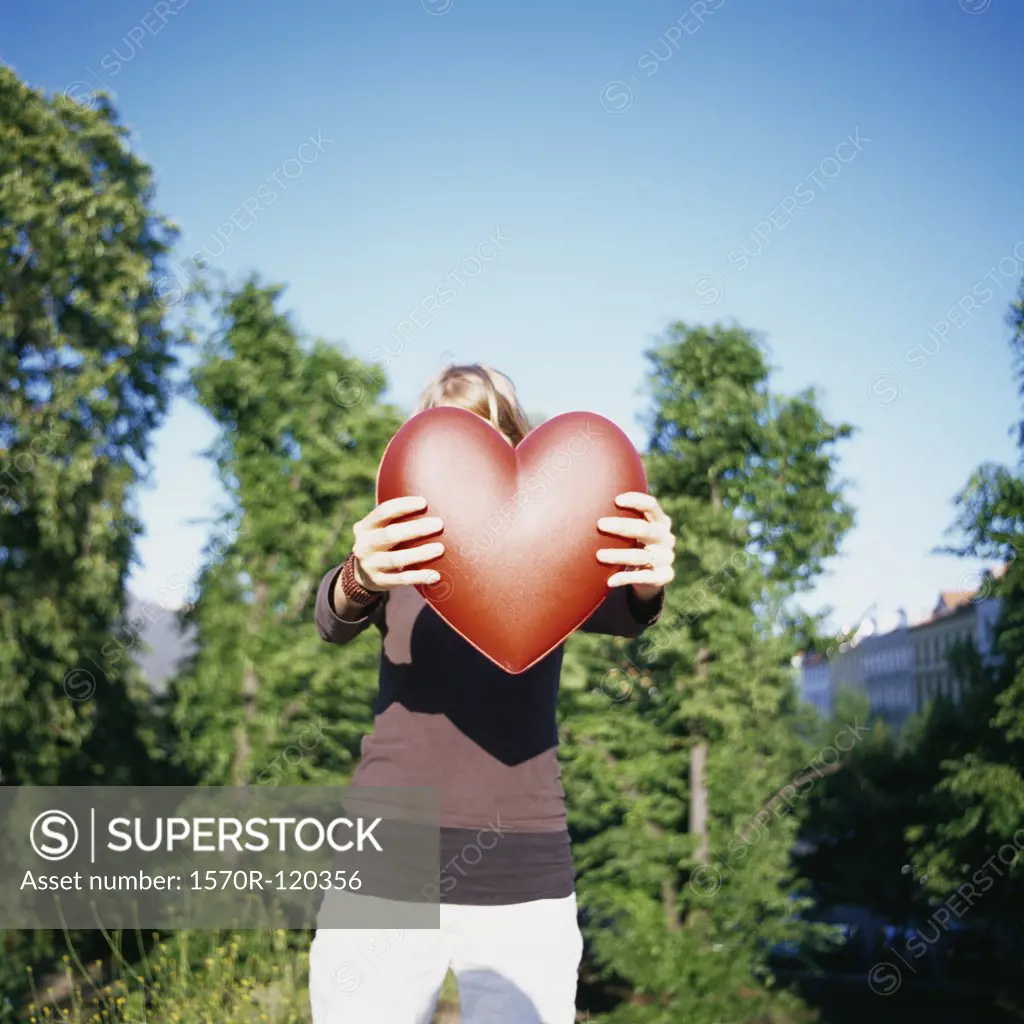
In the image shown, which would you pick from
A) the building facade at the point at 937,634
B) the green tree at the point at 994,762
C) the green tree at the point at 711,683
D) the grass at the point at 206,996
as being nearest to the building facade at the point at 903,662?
the building facade at the point at 937,634

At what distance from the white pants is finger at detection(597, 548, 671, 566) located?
0.58m

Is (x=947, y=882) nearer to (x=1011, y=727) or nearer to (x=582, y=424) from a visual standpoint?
(x=1011, y=727)

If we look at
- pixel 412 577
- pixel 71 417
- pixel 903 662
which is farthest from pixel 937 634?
pixel 412 577

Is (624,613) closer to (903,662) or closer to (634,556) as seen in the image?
(634,556)

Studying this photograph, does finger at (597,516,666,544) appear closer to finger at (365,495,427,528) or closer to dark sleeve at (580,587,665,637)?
dark sleeve at (580,587,665,637)

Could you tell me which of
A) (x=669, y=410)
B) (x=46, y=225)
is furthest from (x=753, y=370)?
(x=46, y=225)

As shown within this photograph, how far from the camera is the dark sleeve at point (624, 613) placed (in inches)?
74.6

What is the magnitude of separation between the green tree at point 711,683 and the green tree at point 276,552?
292 cm

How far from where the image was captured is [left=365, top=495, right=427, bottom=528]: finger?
5.39ft

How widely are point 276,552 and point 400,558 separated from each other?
33.4ft

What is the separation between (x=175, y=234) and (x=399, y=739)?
498 inches

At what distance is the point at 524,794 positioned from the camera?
1773 mm

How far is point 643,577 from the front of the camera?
5.72ft

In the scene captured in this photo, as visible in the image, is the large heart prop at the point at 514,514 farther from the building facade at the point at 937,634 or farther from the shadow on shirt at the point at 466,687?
the building facade at the point at 937,634
